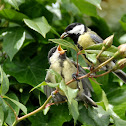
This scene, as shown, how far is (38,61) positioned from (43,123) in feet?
1.16

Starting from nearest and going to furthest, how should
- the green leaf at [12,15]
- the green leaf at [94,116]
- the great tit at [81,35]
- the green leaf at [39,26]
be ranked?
the green leaf at [94,116] < the green leaf at [39,26] < the green leaf at [12,15] < the great tit at [81,35]

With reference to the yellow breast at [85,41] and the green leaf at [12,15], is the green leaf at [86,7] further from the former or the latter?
the green leaf at [12,15]

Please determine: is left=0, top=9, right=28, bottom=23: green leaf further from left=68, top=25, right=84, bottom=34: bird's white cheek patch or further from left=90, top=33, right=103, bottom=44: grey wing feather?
left=90, top=33, right=103, bottom=44: grey wing feather

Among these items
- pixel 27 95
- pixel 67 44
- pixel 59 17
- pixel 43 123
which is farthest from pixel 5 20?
pixel 67 44

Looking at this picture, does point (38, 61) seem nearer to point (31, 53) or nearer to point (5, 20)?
point (31, 53)

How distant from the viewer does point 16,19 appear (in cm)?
158

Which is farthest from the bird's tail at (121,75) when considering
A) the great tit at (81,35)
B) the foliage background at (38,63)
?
the great tit at (81,35)

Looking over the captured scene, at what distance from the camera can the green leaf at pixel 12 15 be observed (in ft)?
5.01

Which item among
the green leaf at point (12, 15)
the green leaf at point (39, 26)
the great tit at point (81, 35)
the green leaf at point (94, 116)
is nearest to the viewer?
the green leaf at point (94, 116)

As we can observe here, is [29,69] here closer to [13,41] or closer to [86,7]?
[13,41]

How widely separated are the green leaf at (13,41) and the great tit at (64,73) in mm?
170

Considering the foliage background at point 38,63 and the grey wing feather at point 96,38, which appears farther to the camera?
the grey wing feather at point 96,38

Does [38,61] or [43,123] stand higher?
[38,61]

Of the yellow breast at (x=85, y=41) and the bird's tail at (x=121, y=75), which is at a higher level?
the yellow breast at (x=85, y=41)
